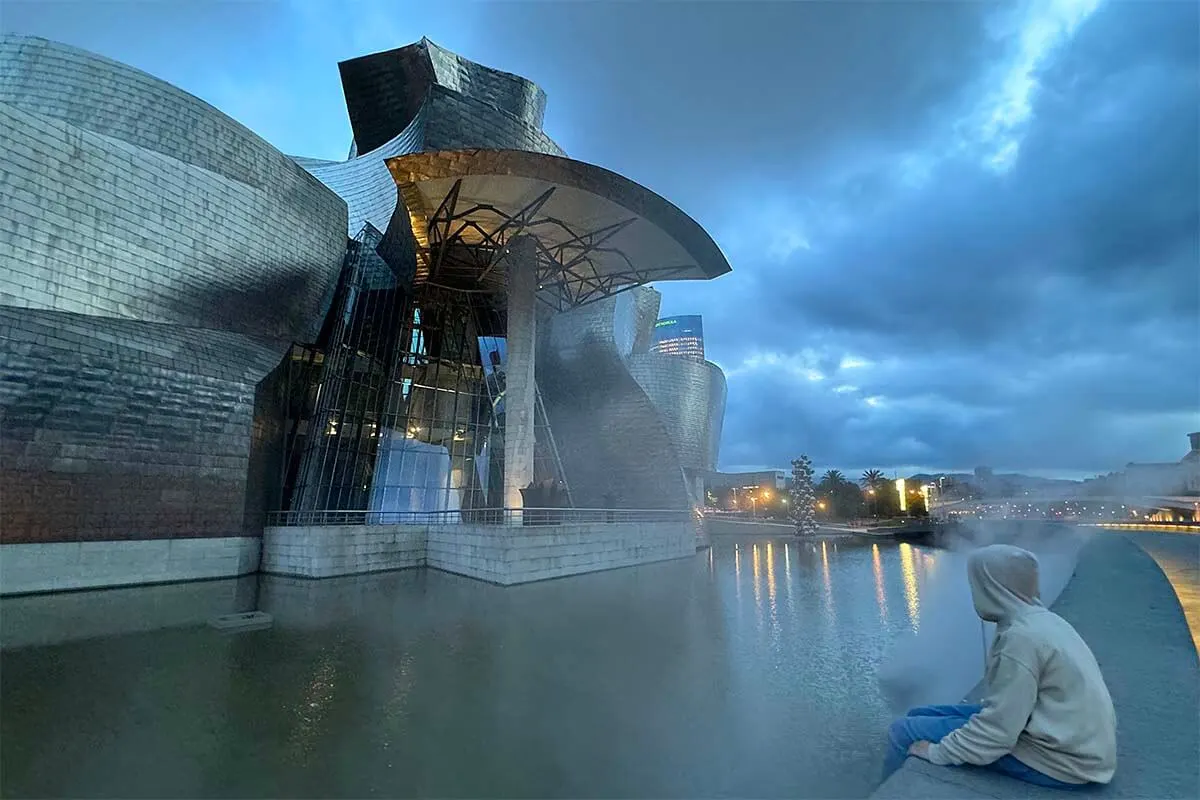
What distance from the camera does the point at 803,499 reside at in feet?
119

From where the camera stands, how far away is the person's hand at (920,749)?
8.61 feet

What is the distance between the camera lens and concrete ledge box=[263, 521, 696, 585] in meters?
13.3

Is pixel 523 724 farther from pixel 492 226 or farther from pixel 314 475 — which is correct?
pixel 492 226

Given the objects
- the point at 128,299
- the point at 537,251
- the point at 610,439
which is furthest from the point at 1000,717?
the point at 610,439

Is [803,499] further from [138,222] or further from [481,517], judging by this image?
[138,222]

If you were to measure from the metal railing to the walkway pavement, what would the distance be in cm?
1280

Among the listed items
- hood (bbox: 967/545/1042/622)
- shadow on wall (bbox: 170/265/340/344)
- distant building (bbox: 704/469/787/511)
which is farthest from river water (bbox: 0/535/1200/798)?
distant building (bbox: 704/469/787/511)

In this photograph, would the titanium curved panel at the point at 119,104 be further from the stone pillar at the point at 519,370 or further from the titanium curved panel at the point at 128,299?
the stone pillar at the point at 519,370

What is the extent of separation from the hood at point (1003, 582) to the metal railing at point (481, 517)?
46.3ft

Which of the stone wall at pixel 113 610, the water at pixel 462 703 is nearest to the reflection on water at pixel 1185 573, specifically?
the water at pixel 462 703

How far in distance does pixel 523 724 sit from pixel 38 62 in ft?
74.8

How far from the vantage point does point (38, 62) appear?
1591 cm

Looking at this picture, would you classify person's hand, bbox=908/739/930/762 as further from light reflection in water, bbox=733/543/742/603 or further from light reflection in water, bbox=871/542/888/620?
light reflection in water, bbox=733/543/742/603

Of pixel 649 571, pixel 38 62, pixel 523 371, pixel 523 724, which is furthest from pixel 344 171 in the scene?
pixel 523 724
